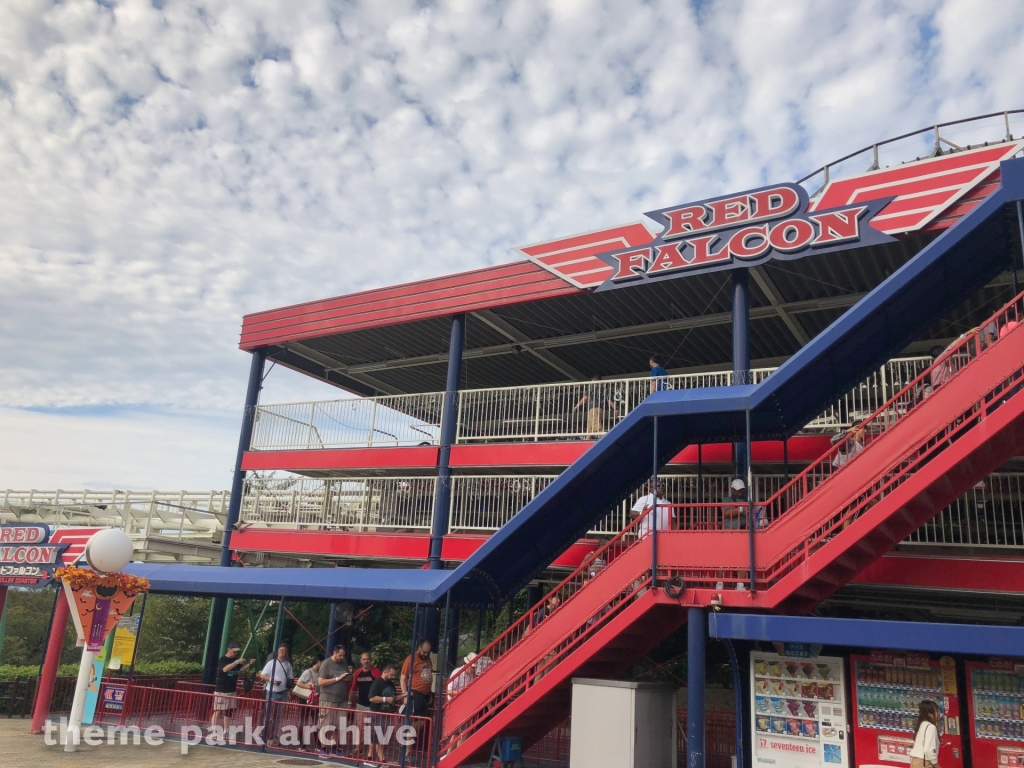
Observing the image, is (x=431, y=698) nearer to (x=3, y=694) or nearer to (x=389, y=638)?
(x=3, y=694)

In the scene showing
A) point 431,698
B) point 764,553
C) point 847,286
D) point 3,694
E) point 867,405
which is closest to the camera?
point 764,553

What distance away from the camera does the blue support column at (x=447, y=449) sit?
16.7 metres

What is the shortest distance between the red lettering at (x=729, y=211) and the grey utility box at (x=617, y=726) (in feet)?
27.6

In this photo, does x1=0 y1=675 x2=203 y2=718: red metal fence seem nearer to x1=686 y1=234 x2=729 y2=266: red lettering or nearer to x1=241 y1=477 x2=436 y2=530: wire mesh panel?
x1=241 y1=477 x2=436 y2=530: wire mesh panel

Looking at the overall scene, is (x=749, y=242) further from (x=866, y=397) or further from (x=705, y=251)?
(x=866, y=397)

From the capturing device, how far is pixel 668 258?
15.3m

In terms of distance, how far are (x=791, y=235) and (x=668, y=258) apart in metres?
2.31

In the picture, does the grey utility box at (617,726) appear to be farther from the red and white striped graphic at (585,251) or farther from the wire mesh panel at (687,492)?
the red and white striped graphic at (585,251)

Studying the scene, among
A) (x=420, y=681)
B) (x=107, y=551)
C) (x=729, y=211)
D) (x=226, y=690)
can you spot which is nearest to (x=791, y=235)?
(x=729, y=211)

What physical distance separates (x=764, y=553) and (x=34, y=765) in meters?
10.9

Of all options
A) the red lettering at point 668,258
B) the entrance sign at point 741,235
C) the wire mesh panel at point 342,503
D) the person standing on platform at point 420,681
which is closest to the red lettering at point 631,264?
the entrance sign at point 741,235

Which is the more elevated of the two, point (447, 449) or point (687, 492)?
point (447, 449)

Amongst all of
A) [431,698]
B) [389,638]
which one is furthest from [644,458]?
[389,638]

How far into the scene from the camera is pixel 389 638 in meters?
25.2
